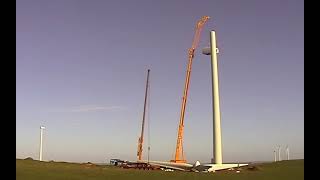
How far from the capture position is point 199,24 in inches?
5974
